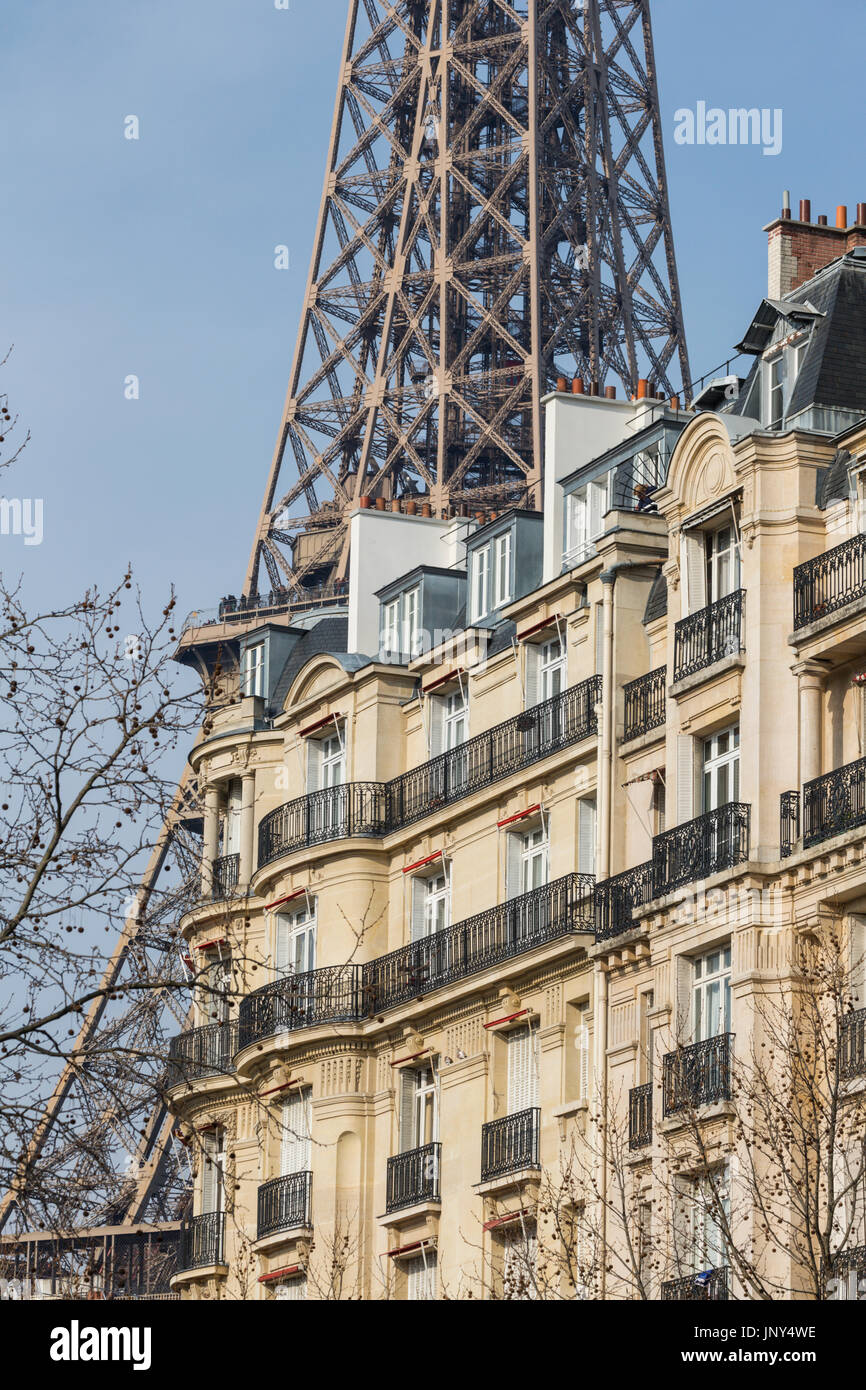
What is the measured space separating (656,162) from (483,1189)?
7027 centimetres

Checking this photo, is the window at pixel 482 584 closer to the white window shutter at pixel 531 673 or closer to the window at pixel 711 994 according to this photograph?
the white window shutter at pixel 531 673

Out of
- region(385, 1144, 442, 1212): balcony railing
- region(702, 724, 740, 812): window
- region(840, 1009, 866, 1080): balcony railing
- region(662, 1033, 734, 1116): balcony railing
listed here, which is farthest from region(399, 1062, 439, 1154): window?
region(840, 1009, 866, 1080): balcony railing

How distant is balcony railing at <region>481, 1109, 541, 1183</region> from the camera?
121 feet

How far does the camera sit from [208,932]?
4759cm

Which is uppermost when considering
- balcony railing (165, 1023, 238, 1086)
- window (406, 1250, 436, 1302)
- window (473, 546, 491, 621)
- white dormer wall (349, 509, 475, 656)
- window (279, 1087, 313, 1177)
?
white dormer wall (349, 509, 475, 656)

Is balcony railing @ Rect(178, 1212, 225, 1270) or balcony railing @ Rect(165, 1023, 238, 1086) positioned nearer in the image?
balcony railing @ Rect(178, 1212, 225, 1270)

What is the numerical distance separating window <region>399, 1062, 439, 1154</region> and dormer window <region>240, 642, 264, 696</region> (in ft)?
30.2

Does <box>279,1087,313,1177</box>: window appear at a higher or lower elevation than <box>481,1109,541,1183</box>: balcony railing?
higher

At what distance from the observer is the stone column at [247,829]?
4719 cm

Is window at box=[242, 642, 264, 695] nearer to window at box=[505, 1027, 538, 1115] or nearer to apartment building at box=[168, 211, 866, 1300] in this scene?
apartment building at box=[168, 211, 866, 1300]

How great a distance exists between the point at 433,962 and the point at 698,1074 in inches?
363

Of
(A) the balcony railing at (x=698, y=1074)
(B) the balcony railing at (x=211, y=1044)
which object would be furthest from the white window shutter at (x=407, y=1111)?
(A) the balcony railing at (x=698, y=1074)

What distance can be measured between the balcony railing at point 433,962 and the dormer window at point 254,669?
6226 mm

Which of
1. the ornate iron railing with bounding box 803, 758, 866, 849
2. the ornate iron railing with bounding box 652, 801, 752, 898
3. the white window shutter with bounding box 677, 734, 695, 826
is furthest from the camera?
the white window shutter with bounding box 677, 734, 695, 826
